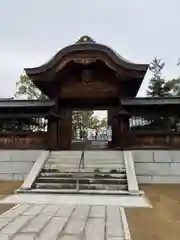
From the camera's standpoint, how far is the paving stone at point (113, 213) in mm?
5492

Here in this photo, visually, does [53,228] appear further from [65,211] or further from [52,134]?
[52,134]

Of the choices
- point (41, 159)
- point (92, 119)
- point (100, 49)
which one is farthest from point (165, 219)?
point (92, 119)

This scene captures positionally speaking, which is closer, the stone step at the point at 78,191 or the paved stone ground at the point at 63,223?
the paved stone ground at the point at 63,223

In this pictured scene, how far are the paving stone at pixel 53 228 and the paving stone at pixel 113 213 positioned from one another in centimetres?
81

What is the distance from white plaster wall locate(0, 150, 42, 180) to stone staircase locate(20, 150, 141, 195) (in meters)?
0.93

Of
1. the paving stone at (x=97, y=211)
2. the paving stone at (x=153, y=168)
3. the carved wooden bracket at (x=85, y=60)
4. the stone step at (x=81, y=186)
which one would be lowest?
the paving stone at (x=97, y=211)

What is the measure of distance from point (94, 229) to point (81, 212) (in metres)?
1.29

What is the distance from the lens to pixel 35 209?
6.28m

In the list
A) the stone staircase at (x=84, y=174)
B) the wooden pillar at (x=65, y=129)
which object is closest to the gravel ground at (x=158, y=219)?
the stone staircase at (x=84, y=174)

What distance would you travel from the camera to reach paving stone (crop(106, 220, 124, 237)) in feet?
14.8

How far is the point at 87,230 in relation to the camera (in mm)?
4711

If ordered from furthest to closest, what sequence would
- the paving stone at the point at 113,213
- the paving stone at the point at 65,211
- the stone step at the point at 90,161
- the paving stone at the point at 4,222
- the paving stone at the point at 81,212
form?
the stone step at the point at 90,161 < the paving stone at the point at 65,211 < the paving stone at the point at 81,212 < the paving stone at the point at 113,213 < the paving stone at the point at 4,222

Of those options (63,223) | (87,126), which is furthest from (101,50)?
(87,126)

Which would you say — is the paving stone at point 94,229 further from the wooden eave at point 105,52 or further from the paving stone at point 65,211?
the wooden eave at point 105,52
